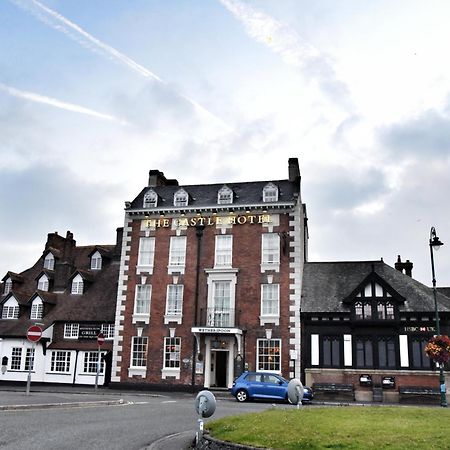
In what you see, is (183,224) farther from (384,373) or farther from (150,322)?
(384,373)

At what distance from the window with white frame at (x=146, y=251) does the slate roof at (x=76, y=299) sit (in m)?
4.02

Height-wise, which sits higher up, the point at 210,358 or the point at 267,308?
the point at 267,308

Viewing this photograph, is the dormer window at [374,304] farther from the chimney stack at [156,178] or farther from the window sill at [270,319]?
the chimney stack at [156,178]

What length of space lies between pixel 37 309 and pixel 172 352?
1142 cm

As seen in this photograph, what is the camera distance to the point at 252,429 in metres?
12.2

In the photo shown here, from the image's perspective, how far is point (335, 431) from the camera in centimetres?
1176

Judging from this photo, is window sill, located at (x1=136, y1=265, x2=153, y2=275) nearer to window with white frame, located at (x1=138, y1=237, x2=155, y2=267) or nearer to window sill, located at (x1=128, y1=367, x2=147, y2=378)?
window with white frame, located at (x1=138, y1=237, x2=155, y2=267)

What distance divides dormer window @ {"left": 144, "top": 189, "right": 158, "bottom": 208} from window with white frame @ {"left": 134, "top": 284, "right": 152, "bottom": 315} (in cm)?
584

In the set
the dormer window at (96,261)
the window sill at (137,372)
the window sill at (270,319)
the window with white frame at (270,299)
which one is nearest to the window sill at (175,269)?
the window with white frame at (270,299)

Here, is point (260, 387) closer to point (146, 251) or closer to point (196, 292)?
point (196, 292)

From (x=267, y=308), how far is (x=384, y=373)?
26.4ft

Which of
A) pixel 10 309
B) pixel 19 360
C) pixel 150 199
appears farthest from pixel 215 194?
pixel 19 360

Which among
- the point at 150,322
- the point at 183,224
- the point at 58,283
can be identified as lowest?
the point at 150,322

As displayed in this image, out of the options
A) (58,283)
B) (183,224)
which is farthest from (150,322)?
(58,283)
